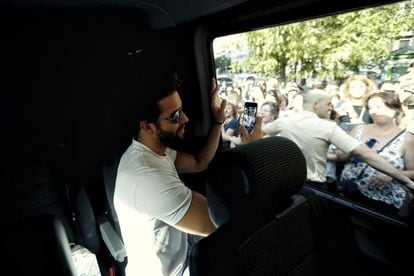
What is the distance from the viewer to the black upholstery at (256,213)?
2.38 feet

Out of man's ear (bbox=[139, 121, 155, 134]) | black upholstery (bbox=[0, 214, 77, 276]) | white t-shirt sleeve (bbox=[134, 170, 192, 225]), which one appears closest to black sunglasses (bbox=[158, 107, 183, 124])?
man's ear (bbox=[139, 121, 155, 134])

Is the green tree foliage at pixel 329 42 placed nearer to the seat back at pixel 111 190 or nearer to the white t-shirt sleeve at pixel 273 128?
the white t-shirt sleeve at pixel 273 128

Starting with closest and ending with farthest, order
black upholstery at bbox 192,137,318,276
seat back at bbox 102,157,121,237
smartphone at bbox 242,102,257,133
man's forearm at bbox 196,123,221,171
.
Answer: black upholstery at bbox 192,137,318,276, seat back at bbox 102,157,121,237, smartphone at bbox 242,102,257,133, man's forearm at bbox 196,123,221,171

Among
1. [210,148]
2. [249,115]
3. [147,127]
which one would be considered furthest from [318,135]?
[147,127]

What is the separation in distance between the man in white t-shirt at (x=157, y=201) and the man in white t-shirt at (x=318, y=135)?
28.8 inches

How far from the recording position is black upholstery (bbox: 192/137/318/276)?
0.73 m

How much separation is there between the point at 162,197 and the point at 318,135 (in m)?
1.04

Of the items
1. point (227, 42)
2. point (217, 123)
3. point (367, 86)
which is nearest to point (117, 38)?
point (227, 42)

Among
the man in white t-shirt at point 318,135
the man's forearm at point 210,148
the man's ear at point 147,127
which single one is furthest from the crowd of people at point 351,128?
the man's ear at point 147,127

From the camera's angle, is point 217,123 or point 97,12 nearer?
point 97,12

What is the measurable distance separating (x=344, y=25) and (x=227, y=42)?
2.82ft

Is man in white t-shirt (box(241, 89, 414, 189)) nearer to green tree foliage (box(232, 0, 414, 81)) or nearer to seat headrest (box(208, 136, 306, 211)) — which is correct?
green tree foliage (box(232, 0, 414, 81))

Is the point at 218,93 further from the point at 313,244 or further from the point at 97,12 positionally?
the point at 313,244

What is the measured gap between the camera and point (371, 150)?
1.38 m
